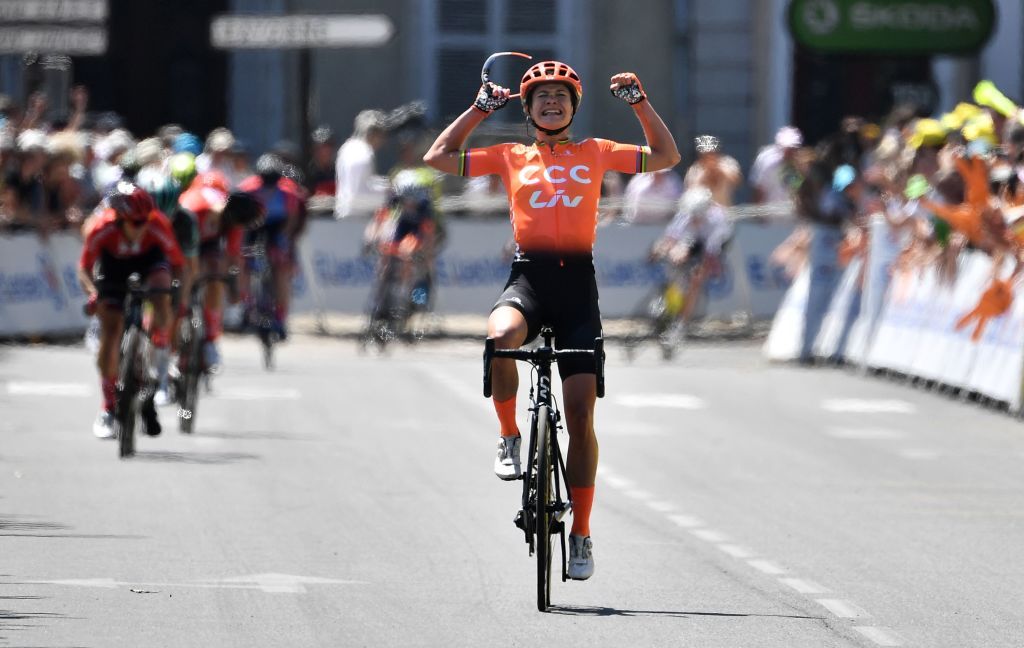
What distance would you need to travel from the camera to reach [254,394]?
20359 millimetres

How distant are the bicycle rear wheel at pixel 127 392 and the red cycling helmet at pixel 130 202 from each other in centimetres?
73

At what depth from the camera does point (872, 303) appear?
75.1 feet

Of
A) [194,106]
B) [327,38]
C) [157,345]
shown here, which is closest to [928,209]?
[157,345]

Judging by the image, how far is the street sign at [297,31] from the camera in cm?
2889

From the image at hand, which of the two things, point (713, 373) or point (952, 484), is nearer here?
point (952, 484)

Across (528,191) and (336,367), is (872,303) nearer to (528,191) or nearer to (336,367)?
(336,367)

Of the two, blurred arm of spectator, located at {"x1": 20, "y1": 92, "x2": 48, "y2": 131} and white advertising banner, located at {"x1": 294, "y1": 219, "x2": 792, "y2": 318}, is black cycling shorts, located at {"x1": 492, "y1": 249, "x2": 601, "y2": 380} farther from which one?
white advertising banner, located at {"x1": 294, "y1": 219, "x2": 792, "y2": 318}

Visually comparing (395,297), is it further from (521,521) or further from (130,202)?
(521,521)

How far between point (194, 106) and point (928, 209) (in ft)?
52.6

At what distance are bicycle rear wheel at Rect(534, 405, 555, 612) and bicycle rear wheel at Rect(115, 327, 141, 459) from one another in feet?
19.6

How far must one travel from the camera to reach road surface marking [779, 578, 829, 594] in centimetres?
1051

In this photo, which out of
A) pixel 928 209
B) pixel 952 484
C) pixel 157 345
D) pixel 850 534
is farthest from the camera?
pixel 928 209

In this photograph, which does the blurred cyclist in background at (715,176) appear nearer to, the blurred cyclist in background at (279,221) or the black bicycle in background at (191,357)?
the blurred cyclist in background at (279,221)

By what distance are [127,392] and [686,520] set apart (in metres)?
3.99
